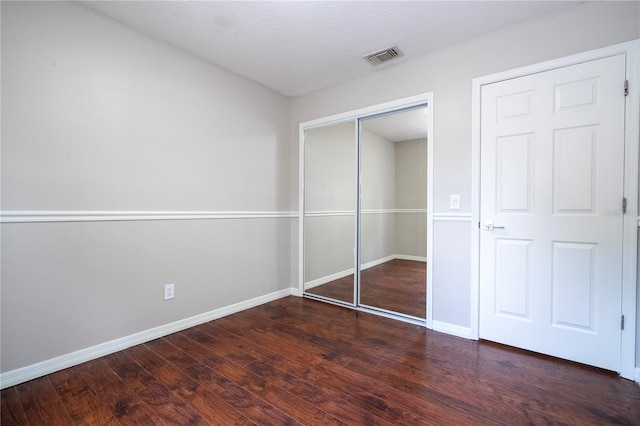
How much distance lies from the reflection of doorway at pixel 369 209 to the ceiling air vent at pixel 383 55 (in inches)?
16.0

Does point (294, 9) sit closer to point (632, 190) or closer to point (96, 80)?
point (96, 80)

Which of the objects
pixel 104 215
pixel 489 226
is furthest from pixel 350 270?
pixel 104 215

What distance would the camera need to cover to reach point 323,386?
1.66m

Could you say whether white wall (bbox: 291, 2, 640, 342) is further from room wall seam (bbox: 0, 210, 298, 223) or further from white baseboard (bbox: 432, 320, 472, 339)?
room wall seam (bbox: 0, 210, 298, 223)

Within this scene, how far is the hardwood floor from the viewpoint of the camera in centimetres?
142

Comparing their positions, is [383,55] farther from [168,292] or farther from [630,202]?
[168,292]

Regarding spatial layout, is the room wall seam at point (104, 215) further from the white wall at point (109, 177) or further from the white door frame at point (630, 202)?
the white door frame at point (630, 202)

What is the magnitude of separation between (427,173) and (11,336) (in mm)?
3162

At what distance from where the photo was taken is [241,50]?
2467 mm

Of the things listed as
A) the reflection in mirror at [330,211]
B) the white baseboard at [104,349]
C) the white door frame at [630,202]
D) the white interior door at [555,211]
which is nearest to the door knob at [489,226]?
the white interior door at [555,211]

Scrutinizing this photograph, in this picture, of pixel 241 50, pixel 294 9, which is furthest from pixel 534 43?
pixel 241 50

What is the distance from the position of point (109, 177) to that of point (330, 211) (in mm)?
2127

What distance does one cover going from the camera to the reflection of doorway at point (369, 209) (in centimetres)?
267

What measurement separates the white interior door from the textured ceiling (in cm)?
52
